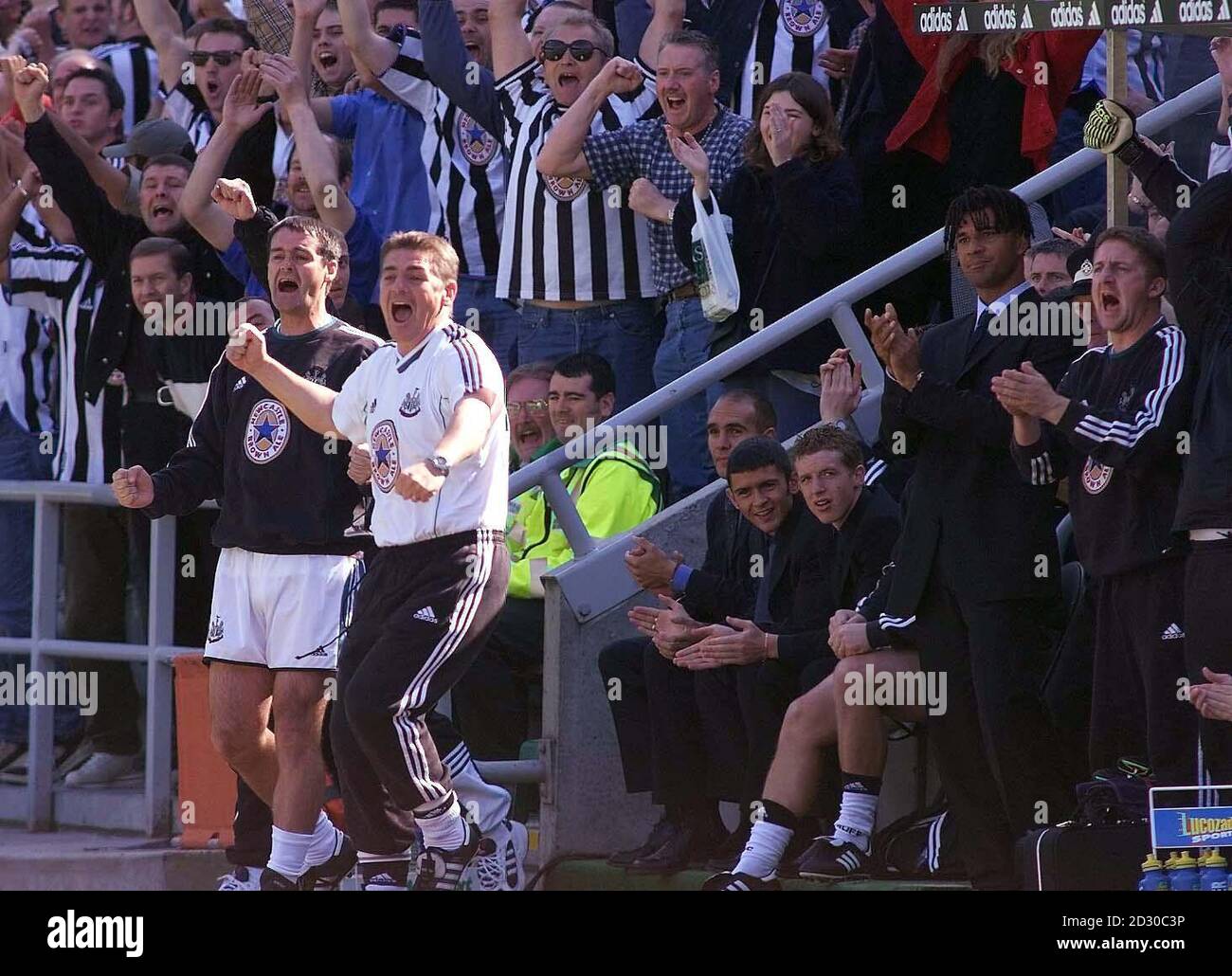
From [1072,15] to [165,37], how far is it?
5538mm

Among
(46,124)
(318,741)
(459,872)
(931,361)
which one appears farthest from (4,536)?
(931,361)

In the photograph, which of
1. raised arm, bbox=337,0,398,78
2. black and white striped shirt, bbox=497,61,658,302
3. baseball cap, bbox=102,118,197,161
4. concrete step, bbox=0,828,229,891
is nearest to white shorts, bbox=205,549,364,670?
concrete step, bbox=0,828,229,891

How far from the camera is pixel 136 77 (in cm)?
1156

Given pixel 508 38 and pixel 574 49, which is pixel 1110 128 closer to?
pixel 574 49

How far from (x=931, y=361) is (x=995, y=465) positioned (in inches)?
16.5

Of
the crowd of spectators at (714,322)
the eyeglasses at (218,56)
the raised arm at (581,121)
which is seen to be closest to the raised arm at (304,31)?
the crowd of spectators at (714,322)

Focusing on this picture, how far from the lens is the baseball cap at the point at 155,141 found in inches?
412

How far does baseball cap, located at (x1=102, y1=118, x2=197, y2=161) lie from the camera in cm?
1047

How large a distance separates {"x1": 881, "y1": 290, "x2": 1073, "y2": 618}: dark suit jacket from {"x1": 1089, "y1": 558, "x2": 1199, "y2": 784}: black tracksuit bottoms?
392 mm

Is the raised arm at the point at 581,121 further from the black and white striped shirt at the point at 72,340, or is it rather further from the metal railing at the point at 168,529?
the black and white striped shirt at the point at 72,340

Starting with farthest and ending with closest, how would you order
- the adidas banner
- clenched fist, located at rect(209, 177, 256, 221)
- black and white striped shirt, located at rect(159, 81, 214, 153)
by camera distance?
black and white striped shirt, located at rect(159, 81, 214, 153) < clenched fist, located at rect(209, 177, 256, 221) < the adidas banner

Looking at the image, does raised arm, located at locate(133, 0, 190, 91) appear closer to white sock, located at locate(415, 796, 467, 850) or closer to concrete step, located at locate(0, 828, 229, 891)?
concrete step, located at locate(0, 828, 229, 891)

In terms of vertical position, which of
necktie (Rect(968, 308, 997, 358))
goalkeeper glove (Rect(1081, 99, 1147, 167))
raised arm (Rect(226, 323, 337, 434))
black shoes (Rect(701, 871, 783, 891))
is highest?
goalkeeper glove (Rect(1081, 99, 1147, 167))

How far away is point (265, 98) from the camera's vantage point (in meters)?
10.9
